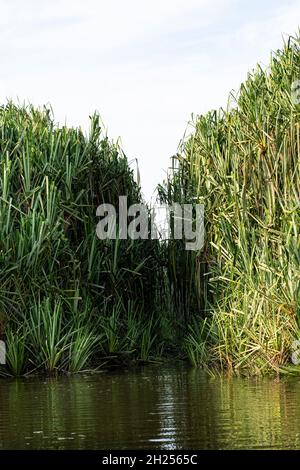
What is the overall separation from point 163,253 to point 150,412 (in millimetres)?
7400

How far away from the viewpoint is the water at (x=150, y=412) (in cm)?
755

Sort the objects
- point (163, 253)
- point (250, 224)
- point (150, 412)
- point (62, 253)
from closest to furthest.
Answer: point (150, 412), point (250, 224), point (62, 253), point (163, 253)

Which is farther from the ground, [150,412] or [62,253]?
[62,253]

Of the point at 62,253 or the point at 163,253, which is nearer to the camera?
the point at 62,253

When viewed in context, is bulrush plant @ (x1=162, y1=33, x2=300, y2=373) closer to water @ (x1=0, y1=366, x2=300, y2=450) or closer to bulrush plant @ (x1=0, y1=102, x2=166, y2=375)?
water @ (x1=0, y1=366, x2=300, y2=450)

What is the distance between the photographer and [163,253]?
54.7ft

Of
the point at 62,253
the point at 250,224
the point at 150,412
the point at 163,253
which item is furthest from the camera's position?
the point at 163,253

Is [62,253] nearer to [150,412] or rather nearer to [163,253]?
[163,253]

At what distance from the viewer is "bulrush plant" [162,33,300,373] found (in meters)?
12.5

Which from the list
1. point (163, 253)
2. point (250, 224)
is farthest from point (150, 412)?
point (163, 253)

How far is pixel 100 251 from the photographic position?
15672mm

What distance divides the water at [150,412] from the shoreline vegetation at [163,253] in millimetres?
673
